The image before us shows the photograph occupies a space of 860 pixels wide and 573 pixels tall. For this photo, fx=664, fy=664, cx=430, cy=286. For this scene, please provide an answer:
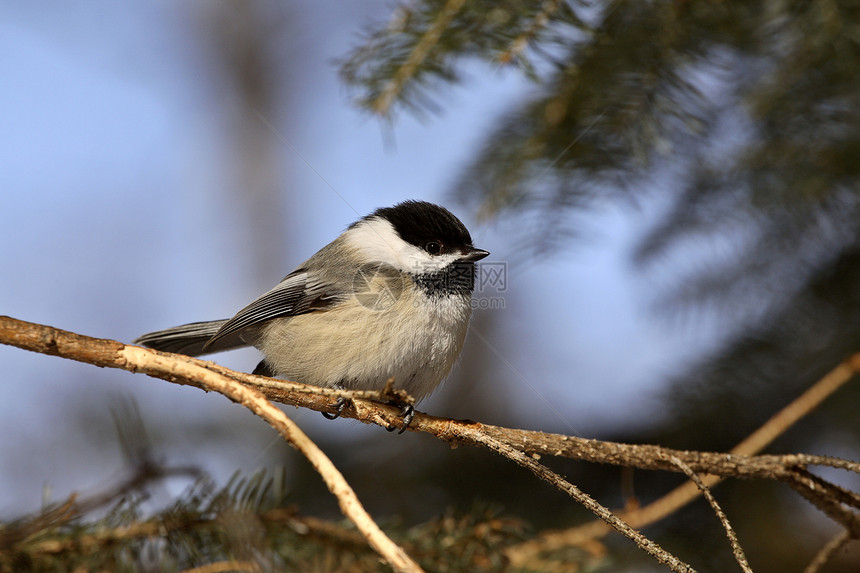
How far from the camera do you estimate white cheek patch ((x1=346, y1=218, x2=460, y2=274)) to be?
1.66m

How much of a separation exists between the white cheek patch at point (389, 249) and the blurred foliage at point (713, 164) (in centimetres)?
19

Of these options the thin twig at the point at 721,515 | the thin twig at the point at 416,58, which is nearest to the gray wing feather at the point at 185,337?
the thin twig at the point at 416,58

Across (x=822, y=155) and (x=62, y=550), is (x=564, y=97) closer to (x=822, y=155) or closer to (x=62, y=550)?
(x=822, y=155)

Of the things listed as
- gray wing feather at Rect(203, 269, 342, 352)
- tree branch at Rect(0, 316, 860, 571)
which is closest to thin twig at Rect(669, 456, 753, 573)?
tree branch at Rect(0, 316, 860, 571)

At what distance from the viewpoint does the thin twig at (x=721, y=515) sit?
729mm

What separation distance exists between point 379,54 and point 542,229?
1.80 ft

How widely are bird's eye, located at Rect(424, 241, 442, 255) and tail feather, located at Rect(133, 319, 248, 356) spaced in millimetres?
531


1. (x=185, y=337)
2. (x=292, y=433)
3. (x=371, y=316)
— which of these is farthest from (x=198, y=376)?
(x=185, y=337)

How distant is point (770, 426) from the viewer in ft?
3.74

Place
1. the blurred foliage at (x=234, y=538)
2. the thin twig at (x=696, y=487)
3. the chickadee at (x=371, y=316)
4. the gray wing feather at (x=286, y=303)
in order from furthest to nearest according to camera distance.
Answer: the gray wing feather at (x=286, y=303), the chickadee at (x=371, y=316), the thin twig at (x=696, y=487), the blurred foliage at (x=234, y=538)

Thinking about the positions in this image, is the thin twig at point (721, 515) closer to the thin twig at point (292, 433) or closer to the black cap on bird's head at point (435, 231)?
the thin twig at point (292, 433)

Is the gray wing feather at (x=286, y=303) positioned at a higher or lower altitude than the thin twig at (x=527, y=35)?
lower

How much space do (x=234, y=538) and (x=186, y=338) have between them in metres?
0.79

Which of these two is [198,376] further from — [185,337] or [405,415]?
[185,337]
